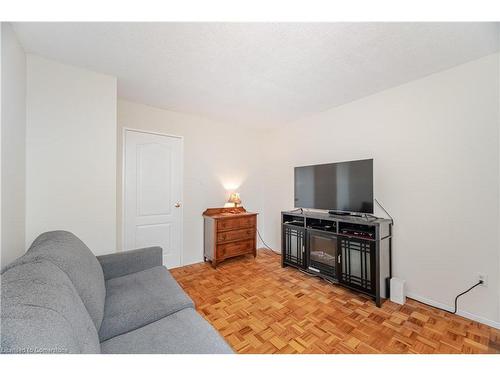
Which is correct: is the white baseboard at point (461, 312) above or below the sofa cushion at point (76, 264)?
below

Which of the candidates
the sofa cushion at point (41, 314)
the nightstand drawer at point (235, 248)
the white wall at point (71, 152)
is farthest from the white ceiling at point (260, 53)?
the nightstand drawer at point (235, 248)

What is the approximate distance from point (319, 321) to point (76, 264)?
190 cm

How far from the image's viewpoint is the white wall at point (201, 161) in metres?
2.85

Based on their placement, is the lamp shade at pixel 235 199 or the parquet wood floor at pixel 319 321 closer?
the parquet wood floor at pixel 319 321

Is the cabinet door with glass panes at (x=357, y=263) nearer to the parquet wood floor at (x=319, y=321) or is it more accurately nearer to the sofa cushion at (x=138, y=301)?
the parquet wood floor at (x=319, y=321)

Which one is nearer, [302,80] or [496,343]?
[496,343]

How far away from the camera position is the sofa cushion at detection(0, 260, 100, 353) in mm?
566

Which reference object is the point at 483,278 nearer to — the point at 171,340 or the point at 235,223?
the point at 171,340

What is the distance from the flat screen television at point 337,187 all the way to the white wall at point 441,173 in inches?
11.3

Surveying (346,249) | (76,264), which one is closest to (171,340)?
(76,264)
